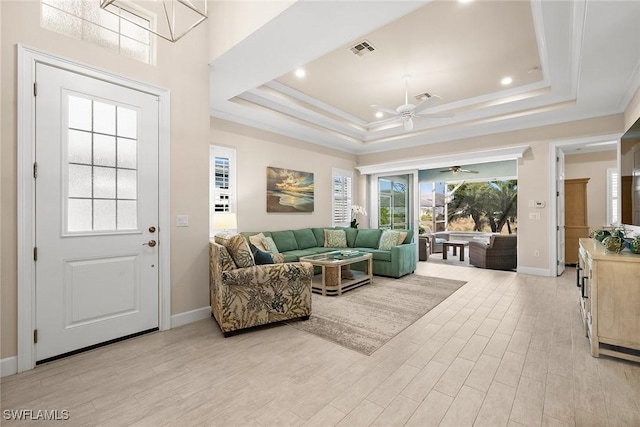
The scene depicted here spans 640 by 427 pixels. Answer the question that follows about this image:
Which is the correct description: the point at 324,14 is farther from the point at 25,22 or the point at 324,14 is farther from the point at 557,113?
the point at 557,113

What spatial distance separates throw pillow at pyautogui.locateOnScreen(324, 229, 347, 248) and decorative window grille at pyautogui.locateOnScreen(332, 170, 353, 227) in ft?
3.00

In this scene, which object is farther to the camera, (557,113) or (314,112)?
(314,112)

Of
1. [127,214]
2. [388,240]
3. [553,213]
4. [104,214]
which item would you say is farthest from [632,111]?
[104,214]

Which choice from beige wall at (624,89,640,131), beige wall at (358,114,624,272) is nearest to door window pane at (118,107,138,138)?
beige wall at (624,89,640,131)

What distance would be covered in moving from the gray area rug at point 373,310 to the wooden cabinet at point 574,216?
3399 mm

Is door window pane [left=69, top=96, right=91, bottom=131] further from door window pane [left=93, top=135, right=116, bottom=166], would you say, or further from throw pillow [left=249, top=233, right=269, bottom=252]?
throw pillow [left=249, top=233, right=269, bottom=252]

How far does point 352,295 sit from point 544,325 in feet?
7.40

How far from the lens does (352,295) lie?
4293 mm

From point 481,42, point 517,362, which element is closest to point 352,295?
point 517,362

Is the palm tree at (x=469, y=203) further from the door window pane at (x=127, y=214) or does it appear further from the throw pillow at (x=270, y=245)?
the door window pane at (x=127, y=214)

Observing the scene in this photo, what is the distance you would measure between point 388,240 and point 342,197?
2245mm

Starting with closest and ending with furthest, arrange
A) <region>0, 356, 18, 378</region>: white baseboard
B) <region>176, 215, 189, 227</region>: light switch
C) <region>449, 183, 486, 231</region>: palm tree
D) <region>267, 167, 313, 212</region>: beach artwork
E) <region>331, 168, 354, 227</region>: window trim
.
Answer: <region>0, 356, 18, 378</region>: white baseboard → <region>176, 215, 189, 227</region>: light switch → <region>267, 167, 313, 212</region>: beach artwork → <region>331, 168, 354, 227</region>: window trim → <region>449, 183, 486, 231</region>: palm tree

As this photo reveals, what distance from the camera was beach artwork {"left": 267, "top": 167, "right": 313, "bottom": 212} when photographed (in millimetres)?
5887

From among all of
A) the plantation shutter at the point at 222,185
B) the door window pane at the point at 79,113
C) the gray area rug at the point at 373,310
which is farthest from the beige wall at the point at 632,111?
the door window pane at the point at 79,113
